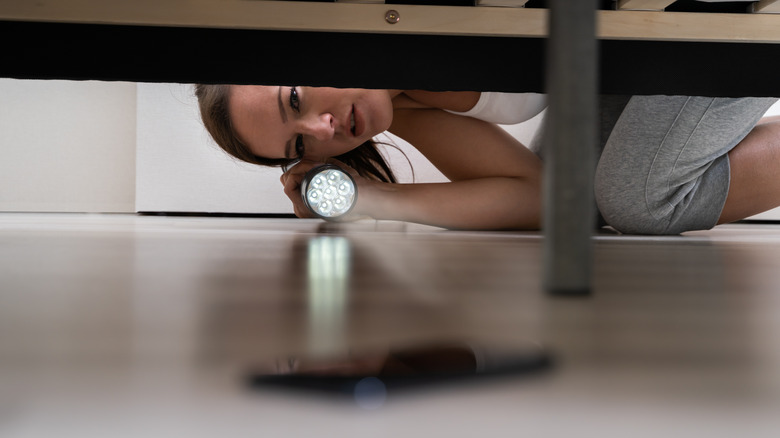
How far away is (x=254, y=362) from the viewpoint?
0.21m

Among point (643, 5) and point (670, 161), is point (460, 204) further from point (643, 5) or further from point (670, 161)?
point (643, 5)

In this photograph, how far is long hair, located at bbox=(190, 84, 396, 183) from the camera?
158 centimetres

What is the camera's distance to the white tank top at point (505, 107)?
4.99ft

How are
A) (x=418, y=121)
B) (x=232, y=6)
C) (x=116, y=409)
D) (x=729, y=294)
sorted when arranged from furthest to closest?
(x=418, y=121) < (x=232, y=6) < (x=729, y=294) < (x=116, y=409)

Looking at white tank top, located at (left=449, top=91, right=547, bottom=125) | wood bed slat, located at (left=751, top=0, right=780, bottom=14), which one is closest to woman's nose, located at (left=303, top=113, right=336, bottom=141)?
white tank top, located at (left=449, top=91, right=547, bottom=125)

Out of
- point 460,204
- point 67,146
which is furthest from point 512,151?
point 67,146

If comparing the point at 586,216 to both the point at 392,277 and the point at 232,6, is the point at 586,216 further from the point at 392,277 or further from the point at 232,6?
the point at 232,6

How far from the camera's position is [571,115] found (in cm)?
28

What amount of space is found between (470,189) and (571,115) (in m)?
1.20

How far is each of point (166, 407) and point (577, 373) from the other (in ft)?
0.38

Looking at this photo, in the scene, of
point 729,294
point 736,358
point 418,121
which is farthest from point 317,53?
point 418,121

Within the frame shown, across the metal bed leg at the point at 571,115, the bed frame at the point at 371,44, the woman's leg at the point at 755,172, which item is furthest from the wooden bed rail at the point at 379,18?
the woman's leg at the point at 755,172

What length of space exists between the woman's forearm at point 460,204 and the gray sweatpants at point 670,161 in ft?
0.56

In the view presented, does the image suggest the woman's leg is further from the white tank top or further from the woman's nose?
the woman's nose
